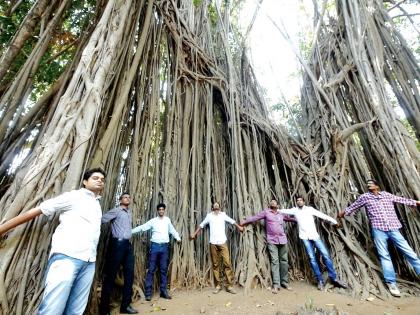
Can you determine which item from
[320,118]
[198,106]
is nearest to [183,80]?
[198,106]

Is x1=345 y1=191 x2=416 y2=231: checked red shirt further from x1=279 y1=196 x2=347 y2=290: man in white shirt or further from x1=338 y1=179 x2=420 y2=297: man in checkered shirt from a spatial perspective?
x1=279 y1=196 x2=347 y2=290: man in white shirt

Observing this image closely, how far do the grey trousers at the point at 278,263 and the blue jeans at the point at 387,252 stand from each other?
112 centimetres

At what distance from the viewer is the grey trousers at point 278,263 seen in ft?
11.6

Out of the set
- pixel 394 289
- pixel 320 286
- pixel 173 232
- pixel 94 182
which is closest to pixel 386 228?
pixel 394 289

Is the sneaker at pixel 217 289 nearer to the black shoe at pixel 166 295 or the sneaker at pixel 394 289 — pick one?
the black shoe at pixel 166 295

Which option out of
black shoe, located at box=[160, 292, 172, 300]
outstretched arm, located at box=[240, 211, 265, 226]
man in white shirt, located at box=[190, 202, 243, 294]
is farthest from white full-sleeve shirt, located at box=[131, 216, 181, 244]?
outstretched arm, located at box=[240, 211, 265, 226]

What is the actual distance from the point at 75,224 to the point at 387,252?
3.43m

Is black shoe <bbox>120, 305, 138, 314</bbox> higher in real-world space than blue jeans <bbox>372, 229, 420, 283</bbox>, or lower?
lower

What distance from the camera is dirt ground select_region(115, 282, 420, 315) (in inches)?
109

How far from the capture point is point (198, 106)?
4871mm

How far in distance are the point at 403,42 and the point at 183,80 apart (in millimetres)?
3913

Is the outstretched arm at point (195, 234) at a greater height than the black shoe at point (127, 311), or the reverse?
the outstretched arm at point (195, 234)

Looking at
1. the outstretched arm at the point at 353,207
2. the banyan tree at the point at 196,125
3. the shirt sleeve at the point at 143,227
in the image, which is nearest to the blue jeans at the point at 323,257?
the banyan tree at the point at 196,125

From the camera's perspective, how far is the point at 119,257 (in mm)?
2820
